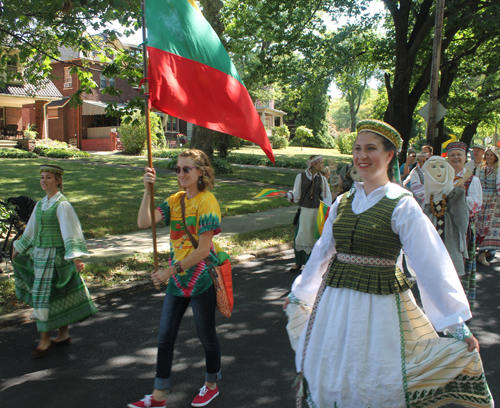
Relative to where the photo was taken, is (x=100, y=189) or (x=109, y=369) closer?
(x=109, y=369)

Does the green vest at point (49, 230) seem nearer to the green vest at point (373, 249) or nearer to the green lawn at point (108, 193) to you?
the green vest at point (373, 249)

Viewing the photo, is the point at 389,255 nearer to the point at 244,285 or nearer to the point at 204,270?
the point at 204,270

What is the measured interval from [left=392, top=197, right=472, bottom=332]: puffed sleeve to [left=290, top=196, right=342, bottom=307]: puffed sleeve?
51cm

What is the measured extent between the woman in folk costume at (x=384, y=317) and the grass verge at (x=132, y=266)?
4271 mm

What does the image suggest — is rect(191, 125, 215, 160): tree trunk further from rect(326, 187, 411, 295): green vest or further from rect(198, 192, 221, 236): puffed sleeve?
rect(326, 187, 411, 295): green vest

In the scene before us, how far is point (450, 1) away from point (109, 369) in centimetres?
1571

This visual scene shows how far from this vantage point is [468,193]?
21.6 ft

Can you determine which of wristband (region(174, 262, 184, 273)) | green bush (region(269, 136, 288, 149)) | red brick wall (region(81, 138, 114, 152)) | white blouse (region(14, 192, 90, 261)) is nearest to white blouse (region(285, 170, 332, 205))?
white blouse (region(14, 192, 90, 261))

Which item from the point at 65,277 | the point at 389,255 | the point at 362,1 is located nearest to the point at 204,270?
the point at 389,255

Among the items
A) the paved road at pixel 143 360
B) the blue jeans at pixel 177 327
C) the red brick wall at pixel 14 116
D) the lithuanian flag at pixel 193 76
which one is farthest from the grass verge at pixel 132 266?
the red brick wall at pixel 14 116

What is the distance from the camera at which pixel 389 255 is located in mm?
2568

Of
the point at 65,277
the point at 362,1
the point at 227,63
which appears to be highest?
the point at 362,1

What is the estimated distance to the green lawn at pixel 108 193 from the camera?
1006cm

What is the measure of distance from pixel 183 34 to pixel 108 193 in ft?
33.0
